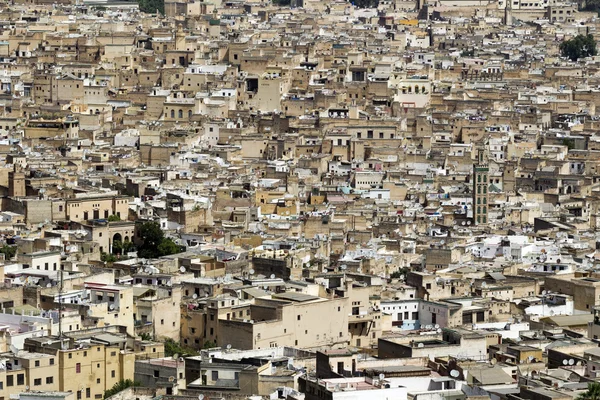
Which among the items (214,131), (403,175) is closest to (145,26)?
(214,131)

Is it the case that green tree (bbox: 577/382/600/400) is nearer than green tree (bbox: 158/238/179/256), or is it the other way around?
green tree (bbox: 577/382/600/400)

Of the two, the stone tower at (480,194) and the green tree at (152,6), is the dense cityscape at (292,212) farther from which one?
the green tree at (152,6)

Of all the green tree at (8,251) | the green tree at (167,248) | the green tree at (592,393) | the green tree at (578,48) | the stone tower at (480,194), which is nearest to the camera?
the green tree at (592,393)

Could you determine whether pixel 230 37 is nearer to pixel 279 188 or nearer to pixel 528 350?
pixel 279 188

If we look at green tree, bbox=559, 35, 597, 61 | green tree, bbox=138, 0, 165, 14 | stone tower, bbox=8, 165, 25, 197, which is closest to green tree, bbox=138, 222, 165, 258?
stone tower, bbox=8, 165, 25, 197

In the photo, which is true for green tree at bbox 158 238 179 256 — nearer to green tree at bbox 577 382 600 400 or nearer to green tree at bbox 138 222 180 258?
green tree at bbox 138 222 180 258

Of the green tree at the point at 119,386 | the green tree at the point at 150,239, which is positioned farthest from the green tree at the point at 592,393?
the green tree at the point at 150,239
